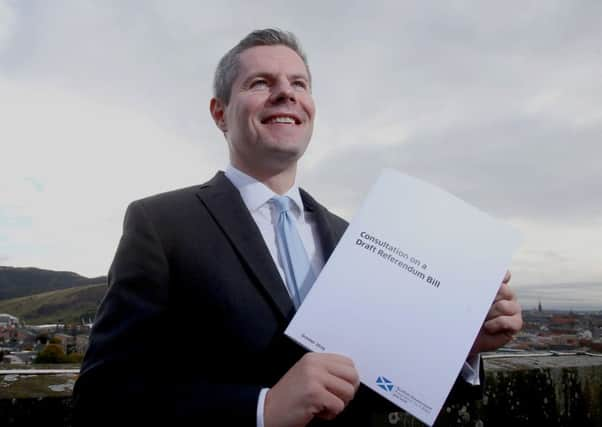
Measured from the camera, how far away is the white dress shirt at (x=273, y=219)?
1665 millimetres

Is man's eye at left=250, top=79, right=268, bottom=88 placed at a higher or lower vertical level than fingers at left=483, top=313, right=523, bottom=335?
higher

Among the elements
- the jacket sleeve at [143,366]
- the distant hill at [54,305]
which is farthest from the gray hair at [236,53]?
the distant hill at [54,305]

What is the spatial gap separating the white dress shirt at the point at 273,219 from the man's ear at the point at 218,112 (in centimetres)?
22

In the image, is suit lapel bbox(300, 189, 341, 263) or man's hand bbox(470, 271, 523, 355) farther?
suit lapel bbox(300, 189, 341, 263)

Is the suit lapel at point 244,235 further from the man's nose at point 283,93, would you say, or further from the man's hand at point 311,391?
the man's nose at point 283,93

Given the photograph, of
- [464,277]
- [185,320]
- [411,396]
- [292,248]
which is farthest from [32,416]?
[464,277]

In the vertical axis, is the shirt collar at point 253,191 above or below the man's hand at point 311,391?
above

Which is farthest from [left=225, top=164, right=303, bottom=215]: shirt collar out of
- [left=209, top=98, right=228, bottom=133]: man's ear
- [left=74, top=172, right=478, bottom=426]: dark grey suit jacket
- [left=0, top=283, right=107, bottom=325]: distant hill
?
[left=0, top=283, right=107, bottom=325]: distant hill

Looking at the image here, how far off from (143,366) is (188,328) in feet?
0.56

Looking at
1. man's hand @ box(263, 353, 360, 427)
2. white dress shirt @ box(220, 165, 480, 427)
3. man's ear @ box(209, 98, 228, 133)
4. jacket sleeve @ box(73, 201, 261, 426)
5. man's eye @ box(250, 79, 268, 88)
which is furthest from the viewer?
man's ear @ box(209, 98, 228, 133)

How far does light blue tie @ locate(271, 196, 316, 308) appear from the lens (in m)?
1.54

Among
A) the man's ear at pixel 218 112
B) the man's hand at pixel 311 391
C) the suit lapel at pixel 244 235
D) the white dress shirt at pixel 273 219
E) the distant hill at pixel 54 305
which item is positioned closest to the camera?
the man's hand at pixel 311 391

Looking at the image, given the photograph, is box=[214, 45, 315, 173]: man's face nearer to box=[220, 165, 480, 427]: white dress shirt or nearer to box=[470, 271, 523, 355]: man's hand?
box=[220, 165, 480, 427]: white dress shirt

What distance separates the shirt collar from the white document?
368mm
